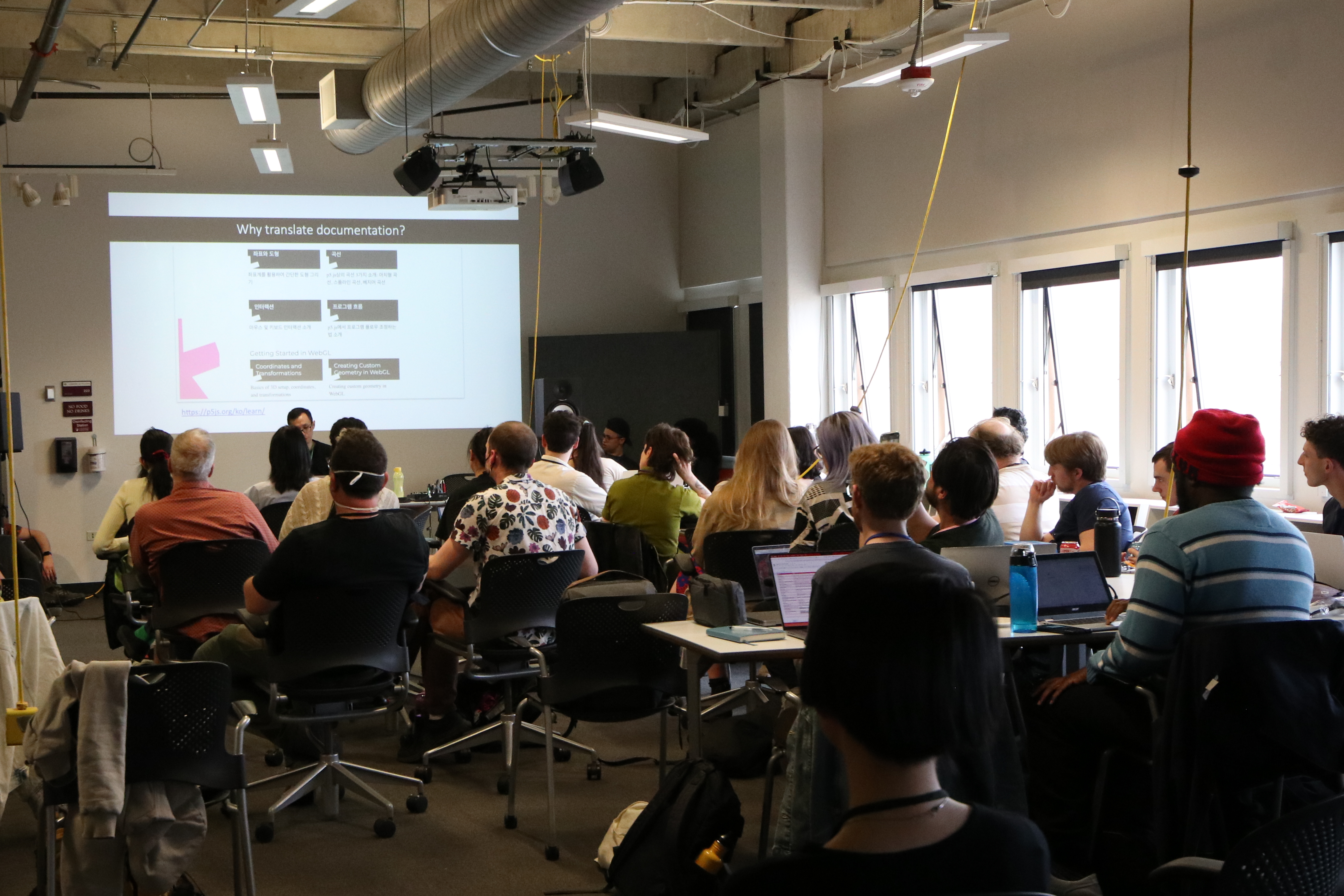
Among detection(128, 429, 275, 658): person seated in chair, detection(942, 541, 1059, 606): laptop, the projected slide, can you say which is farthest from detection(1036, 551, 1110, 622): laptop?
the projected slide

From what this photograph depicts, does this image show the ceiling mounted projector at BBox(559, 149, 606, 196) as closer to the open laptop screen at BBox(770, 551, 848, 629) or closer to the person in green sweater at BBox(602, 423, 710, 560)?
the person in green sweater at BBox(602, 423, 710, 560)

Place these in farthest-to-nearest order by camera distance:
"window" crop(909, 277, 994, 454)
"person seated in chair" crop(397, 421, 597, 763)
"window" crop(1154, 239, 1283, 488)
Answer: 1. "window" crop(909, 277, 994, 454)
2. "window" crop(1154, 239, 1283, 488)
3. "person seated in chair" crop(397, 421, 597, 763)

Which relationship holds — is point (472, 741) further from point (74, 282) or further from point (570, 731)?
point (74, 282)

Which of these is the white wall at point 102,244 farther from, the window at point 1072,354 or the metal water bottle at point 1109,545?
the metal water bottle at point 1109,545

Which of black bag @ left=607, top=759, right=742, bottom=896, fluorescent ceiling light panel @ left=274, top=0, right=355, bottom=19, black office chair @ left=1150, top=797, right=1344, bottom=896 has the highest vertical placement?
fluorescent ceiling light panel @ left=274, top=0, right=355, bottom=19

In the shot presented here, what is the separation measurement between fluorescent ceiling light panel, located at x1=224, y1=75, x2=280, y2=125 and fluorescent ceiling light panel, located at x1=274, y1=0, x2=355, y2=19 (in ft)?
3.09

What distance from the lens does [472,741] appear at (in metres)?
4.55

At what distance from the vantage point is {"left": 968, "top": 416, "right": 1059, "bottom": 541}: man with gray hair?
209 inches

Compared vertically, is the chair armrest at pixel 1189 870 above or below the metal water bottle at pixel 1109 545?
below

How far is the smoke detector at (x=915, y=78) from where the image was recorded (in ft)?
18.7

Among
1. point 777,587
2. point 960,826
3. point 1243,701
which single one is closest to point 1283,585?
point 1243,701

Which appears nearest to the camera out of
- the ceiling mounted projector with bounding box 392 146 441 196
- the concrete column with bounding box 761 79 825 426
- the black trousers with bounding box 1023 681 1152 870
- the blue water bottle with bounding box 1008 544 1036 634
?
the black trousers with bounding box 1023 681 1152 870

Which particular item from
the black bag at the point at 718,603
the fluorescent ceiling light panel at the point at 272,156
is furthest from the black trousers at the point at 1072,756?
the fluorescent ceiling light panel at the point at 272,156

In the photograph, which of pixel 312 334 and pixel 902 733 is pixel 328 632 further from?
pixel 312 334
